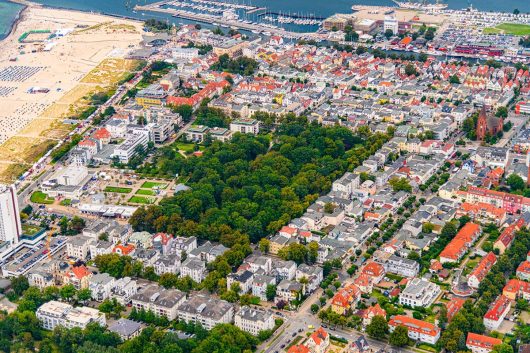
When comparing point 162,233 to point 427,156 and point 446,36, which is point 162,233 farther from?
point 446,36

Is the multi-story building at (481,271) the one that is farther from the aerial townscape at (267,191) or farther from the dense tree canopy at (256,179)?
the dense tree canopy at (256,179)

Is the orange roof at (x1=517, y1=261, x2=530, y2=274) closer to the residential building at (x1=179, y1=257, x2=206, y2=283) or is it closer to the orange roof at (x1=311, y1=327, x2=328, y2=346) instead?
the orange roof at (x1=311, y1=327, x2=328, y2=346)

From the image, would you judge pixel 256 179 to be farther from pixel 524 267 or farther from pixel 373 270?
pixel 524 267

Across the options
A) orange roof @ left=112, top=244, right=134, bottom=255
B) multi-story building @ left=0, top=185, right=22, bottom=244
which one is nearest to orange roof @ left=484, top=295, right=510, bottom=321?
orange roof @ left=112, top=244, right=134, bottom=255

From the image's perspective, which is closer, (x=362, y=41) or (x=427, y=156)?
(x=427, y=156)

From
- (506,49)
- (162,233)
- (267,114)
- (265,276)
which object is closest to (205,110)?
(267,114)

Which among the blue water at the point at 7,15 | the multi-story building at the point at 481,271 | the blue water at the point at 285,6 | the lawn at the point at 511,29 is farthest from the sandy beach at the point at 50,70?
the lawn at the point at 511,29
